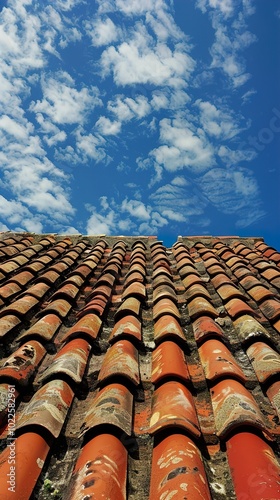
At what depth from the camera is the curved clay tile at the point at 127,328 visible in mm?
2382

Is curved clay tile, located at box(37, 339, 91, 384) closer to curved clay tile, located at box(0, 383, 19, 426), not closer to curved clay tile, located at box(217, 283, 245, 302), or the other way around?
curved clay tile, located at box(0, 383, 19, 426)

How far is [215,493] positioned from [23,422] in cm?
90

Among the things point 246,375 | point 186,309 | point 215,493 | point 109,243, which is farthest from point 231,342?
point 109,243

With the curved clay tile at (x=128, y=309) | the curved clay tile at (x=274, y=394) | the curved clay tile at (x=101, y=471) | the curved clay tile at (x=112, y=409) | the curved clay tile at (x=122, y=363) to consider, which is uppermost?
the curved clay tile at (x=128, y=309)

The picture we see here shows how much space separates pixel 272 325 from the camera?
8.72 feet

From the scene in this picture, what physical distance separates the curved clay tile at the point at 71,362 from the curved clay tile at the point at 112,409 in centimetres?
24

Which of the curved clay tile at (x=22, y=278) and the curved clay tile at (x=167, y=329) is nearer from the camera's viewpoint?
the curved clay tile at (x=167, y=329)

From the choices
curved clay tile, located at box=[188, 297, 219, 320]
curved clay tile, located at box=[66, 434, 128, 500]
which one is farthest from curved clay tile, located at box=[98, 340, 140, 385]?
curved clay tile, located at box=[188, 297, 219, 320]

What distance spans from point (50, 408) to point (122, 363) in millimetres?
498

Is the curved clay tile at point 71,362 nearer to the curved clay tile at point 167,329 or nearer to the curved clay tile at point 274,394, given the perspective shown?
the curved clay tile at point 167,329

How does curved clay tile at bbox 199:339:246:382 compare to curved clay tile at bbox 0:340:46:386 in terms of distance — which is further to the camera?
curved clay tile at bbox 0:340:46:386

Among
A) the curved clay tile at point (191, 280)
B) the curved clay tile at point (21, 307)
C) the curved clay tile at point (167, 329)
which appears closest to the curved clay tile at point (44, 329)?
the curved clay tile at point (21, 307)

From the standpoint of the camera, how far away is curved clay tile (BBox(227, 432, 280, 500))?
3.76 feet

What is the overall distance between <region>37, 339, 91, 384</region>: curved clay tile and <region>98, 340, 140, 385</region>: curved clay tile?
0.14m
